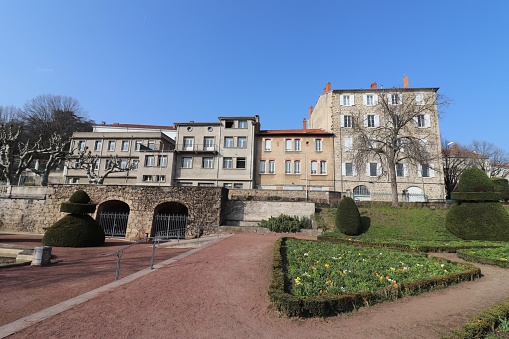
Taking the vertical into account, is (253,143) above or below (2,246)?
above

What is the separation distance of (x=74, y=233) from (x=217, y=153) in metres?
23.1

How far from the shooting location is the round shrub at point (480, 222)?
16.0 metres

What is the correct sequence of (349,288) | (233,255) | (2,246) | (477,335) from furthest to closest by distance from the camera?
(2,246) < (233,255) < (349,288) < (477,335)

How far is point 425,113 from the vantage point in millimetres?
34781

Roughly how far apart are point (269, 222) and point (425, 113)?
28.3m

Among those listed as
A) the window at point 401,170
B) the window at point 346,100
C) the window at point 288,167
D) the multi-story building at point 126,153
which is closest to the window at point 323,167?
the window at point 288,167

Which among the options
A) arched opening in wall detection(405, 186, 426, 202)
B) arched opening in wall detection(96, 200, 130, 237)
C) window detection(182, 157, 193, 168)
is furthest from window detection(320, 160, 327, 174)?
arched opening in wall detection(96, 200, 130, 237)

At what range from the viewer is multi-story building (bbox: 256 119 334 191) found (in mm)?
34781

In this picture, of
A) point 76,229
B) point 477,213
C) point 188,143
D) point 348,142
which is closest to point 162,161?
point 188,143

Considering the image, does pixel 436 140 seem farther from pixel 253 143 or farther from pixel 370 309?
pixel 370 309

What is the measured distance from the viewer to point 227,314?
→ 4.88 metres

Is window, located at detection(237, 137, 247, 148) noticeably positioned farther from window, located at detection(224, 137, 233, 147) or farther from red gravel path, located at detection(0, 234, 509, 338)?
red gravel path, located at detection(0, 234, 509, 338)

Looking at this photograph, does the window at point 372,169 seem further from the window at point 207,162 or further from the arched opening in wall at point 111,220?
the arched opening in wall at point 111,220

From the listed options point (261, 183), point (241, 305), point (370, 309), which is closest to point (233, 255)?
point (241, 305)
